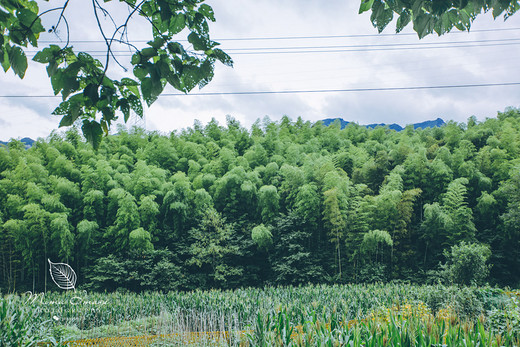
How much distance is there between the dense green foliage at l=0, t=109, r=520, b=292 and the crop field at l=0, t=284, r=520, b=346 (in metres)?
5.58

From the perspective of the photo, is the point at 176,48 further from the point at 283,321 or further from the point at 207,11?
the point at 283,321

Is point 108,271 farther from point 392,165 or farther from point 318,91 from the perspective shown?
point 392,165

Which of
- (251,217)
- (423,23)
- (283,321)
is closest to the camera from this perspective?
(423,23)

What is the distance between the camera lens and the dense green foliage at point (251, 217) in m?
14.3

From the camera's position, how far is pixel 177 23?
3.95 feet

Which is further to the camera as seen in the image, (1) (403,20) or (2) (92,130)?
(1) (403,20)

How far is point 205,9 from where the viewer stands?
117cm

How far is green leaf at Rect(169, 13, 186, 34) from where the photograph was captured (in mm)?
1203

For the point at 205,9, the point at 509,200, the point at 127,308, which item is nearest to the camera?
the point at 205,9

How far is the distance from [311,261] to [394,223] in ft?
12.9

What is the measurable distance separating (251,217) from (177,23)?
16.6m

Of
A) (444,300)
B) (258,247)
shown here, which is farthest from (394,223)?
(444,300)

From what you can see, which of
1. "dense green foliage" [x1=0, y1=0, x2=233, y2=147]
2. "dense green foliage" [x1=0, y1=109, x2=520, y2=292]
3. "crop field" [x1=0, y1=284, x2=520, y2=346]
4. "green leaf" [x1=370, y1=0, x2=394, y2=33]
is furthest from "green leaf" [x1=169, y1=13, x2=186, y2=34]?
"dense green foliage" [x1=0, y1=109, x2=520, y2=292]

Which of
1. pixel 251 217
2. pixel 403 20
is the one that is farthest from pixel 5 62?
pixel 251 217
